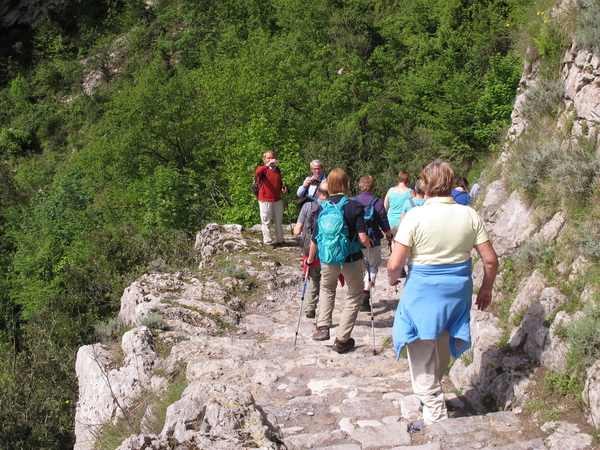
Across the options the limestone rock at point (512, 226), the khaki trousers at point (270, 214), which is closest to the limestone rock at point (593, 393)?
the limestone rock at point (512, 226)

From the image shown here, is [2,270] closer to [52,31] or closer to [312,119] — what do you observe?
[312,119]

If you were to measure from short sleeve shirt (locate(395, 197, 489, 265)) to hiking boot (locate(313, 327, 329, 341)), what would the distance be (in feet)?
9.03

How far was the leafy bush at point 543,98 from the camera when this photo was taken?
6.92 metres

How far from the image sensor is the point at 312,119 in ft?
70.4

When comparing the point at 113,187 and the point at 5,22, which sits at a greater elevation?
the point at 5,22

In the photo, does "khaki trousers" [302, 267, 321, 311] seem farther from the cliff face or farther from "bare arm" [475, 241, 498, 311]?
the cliff face

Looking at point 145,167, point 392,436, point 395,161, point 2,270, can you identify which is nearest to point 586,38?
point 392,436

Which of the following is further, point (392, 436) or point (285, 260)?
point (285, 260)

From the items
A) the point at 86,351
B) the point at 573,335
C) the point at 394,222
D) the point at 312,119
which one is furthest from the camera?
the point at 312,119

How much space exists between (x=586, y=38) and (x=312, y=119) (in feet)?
51.7

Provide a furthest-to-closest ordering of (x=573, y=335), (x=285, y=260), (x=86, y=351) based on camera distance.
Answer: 1. (x=285, y=260)
2. (x=86, y=351)
3. (x=573, y=335)

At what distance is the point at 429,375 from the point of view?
379cm

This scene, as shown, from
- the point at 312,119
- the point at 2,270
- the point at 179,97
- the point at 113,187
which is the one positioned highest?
the point at 179,97

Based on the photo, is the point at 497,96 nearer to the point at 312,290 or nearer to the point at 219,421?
the point at 312,290
